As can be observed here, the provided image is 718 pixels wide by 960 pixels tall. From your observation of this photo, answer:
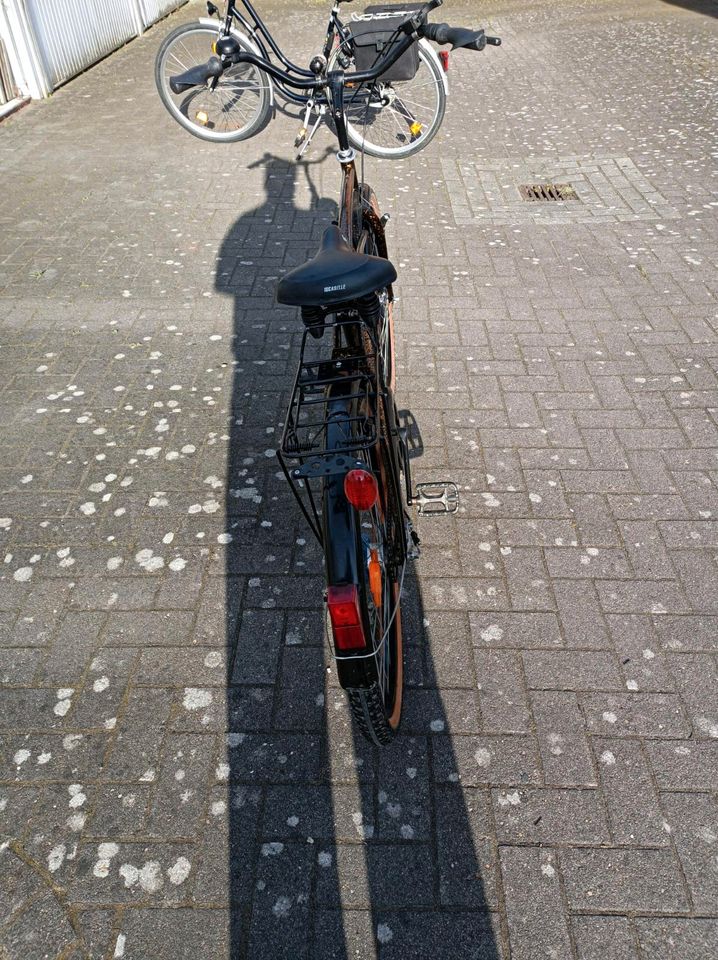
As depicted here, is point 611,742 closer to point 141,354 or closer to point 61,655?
point 61,655

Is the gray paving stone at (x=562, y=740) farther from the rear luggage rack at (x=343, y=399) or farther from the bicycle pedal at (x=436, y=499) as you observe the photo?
the rear luggage rack at (x=343, y=399)

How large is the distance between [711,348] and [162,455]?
142 inches

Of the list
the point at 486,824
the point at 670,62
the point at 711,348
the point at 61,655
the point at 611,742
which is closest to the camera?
the point at 486,824

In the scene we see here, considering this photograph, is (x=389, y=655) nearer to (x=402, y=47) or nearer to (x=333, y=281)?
(x=333, y=281)

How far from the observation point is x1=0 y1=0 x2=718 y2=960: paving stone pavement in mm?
2176

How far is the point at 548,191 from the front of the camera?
6992 millimetres

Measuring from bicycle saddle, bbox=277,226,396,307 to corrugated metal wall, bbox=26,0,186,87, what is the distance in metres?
10.1

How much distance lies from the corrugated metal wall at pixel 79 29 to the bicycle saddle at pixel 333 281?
33.2ft

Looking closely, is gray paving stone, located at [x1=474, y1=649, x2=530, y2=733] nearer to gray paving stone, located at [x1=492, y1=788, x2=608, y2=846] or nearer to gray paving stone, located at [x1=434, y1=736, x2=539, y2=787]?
gray paving stone, located at [x1=434, y1=736, x2=539, y2=787]

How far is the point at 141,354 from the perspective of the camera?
189 inches

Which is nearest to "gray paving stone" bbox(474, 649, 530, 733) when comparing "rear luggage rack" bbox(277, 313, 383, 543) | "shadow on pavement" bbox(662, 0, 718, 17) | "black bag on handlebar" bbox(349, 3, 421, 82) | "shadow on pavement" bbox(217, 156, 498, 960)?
"shadow on pavement" bbox(217, 156, 498, 960)

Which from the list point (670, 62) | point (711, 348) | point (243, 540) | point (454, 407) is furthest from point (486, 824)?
point (670, 62)

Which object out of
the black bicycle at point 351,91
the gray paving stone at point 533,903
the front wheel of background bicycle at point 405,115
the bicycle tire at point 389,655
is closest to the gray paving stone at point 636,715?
the gray paving stone at point 533,903

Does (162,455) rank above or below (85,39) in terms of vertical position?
below
